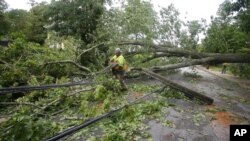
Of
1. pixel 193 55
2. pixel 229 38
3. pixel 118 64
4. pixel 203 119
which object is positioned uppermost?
pixel 229 38

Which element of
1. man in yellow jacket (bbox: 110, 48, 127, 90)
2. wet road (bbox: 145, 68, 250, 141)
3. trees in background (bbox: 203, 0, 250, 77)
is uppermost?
trees in background (bbox: 203, 0, 250, 77)

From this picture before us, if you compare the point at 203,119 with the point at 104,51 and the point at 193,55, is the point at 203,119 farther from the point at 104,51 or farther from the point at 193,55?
the point at 104,51

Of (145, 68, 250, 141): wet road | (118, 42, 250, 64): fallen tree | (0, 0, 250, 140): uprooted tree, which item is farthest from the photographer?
(118, 42, 250, 64): fallen tree

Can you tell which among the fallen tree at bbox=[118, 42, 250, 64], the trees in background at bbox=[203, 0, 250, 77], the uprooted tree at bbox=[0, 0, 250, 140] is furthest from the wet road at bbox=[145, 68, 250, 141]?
the trees in background at bbox=[203, 0, 250, 77]

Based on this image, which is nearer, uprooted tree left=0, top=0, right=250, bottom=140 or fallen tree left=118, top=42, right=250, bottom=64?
uprooted tree left=0, top=0, right=250, bottom=140

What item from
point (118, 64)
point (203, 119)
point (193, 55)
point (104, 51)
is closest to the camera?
point (203, 119)

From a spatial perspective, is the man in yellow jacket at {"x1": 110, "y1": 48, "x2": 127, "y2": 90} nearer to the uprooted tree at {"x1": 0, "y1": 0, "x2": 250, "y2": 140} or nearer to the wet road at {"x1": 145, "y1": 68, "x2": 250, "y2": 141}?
the uprooted tree at {"x1": 0, "y1": 0, "x2": 250, "y2": 140}

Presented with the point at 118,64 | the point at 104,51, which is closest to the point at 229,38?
the point at 104,51

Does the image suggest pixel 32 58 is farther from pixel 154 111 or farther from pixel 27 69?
pixel 154 111

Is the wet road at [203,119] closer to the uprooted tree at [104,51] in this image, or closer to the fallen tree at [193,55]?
the uprooted tree at [104,51]

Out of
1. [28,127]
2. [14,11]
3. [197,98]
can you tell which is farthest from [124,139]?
[14,11]

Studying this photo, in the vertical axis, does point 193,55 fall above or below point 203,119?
above

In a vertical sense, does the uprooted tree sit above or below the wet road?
above

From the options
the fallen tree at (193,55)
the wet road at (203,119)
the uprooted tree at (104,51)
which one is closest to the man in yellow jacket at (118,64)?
the uprooted tree at (104,51)
